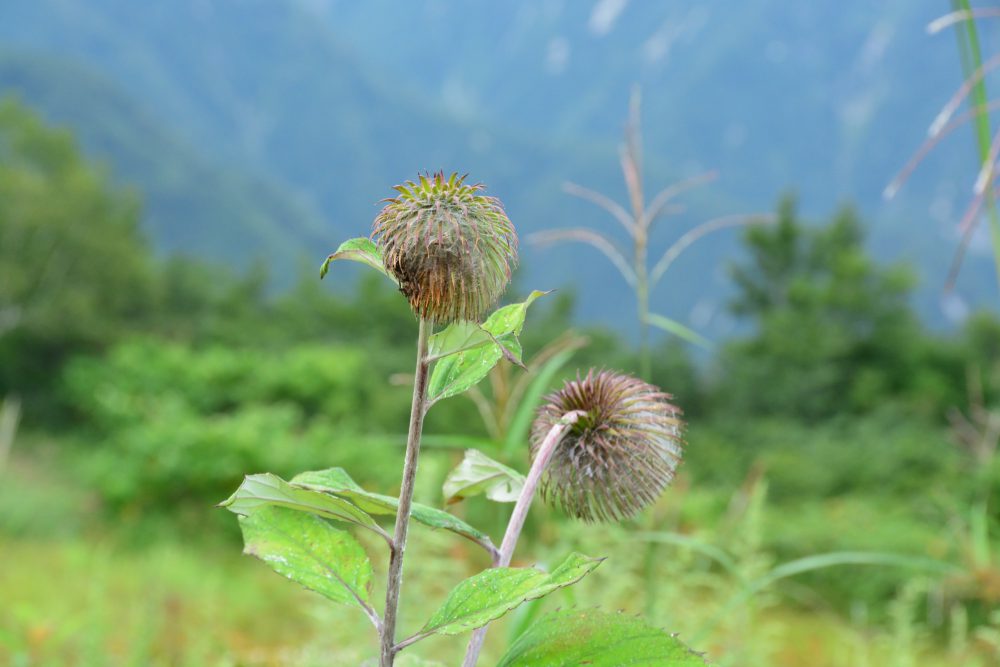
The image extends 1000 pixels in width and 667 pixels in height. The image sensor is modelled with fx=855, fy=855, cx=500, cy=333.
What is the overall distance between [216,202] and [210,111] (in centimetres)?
4907

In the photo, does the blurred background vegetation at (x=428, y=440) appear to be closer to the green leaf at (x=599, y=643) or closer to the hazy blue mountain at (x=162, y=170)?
the green leaf at (x=599, y=643)

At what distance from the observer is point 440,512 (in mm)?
531

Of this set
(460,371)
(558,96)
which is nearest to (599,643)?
(460,371)

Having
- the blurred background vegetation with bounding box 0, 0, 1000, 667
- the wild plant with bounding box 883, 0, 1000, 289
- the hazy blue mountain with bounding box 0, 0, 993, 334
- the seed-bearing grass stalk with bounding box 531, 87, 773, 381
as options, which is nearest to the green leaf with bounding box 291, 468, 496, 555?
the blurred background vegetation with bounding box 0, 0, 1000, 667

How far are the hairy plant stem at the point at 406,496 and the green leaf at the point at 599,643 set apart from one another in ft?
0.30

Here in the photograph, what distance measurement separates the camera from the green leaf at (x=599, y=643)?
19.1 inches

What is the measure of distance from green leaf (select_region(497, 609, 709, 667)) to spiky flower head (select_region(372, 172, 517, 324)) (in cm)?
19

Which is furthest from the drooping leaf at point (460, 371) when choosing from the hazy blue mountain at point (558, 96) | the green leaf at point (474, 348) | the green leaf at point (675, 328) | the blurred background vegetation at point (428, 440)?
the hazy blue mountain at point (558, 96)

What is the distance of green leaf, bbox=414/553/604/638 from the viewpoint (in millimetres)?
441

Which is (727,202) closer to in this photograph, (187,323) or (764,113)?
(764,113)

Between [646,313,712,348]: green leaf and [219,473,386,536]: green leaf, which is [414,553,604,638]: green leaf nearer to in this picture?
[219,473,386,536]: green leaf

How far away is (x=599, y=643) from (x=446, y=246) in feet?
0.80

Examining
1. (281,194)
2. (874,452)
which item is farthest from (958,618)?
(281,194)

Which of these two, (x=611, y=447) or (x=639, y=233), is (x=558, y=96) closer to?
(x=639, y=233)
